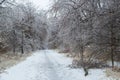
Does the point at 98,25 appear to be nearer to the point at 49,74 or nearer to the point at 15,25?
the point at 49,74

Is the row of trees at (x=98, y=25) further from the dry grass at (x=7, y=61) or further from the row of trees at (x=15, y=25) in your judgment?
the dry grass at (x=7, y=61)

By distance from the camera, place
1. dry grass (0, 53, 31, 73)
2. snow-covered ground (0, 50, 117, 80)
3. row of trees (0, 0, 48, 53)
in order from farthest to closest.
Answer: row of trees (0, 0, 48, 53) → dry grass (0, 53, 31, 73) → snow-covered ground (0, 50, 117, 80)

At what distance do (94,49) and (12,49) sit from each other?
2430 cm

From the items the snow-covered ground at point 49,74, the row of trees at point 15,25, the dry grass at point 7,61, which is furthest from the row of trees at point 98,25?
the dry grass at point 7,61

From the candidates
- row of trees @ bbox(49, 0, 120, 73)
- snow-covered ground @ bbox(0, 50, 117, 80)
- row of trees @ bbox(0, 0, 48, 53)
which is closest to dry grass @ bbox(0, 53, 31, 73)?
snow-covered ground @ bbox(0, 50, 117, 80)

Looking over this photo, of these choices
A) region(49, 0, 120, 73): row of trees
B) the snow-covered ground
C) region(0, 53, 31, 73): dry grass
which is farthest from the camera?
region(0, 53, 31, 73): dry grass

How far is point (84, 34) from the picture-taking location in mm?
14703

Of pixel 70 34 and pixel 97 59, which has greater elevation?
pixel 70 34

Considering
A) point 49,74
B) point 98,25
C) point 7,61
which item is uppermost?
point 98,25

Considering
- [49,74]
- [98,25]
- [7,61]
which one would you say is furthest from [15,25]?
[98,25]

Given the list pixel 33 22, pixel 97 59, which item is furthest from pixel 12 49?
pixel 97 59

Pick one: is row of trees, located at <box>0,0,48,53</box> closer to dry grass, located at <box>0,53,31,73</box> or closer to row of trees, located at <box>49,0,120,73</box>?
dry grass, located at <box>0,53,31,73</box>

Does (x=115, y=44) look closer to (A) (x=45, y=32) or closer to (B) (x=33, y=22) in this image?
(B) (x=33, y=22)

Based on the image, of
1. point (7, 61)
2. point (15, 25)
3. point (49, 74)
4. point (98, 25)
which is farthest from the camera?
point (15, 25)
